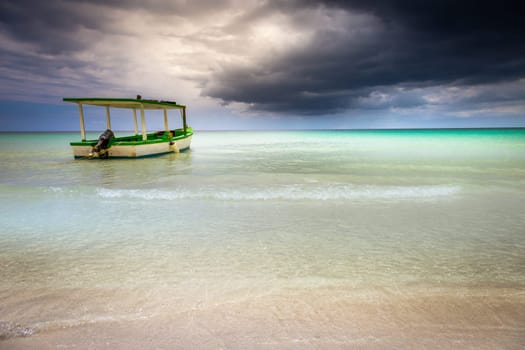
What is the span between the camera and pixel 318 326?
97.0 inches

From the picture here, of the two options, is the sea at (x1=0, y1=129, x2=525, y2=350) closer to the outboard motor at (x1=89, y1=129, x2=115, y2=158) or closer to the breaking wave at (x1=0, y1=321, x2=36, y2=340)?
the breaking wave at (x1=0, y1=321, x2=36, y2=340)

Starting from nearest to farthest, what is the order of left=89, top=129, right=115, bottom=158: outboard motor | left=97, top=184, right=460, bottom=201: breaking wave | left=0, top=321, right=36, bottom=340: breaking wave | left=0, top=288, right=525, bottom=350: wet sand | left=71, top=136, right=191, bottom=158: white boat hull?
left=0, top=288, right=525, bottom=350: wet sand → left=0, top=321, right=36, bottom=340: breaking wave → left=97, top=184, right=460, bottom=201: breaking wave → left=89, top=129, right=115, bottom=158: outboard motor → left=71, top=136, right=191, bottom=158: white boat hull

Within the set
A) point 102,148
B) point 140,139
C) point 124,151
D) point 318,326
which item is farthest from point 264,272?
point 140,139

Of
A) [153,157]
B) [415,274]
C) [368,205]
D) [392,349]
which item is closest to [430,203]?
[368,205]

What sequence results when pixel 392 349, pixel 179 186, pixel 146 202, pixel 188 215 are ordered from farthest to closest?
pixel 179 186 < pixel 146 202 < pixel 188 215 < pixel 392 349

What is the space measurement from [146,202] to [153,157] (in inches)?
557

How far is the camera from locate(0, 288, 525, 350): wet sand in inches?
88.2

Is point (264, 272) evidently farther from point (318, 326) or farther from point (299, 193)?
point (299, 193)

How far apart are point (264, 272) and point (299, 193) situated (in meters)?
4.97

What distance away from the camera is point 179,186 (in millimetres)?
9625

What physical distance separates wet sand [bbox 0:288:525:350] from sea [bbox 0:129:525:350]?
2cm

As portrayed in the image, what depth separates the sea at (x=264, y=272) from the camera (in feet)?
Answer: 7.80

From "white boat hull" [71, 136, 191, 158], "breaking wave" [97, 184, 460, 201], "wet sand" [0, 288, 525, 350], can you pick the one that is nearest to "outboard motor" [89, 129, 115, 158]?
"white boat hull" [71, 136, 191, 158]

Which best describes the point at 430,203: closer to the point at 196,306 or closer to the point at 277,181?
the point at 277,181
